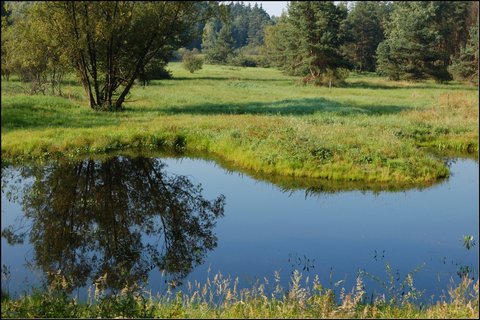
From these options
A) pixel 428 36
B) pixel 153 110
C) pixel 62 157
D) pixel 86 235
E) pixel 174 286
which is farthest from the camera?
pixel 428 36

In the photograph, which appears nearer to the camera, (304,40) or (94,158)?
(94,158)

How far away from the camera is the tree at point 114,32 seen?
82.3 ft

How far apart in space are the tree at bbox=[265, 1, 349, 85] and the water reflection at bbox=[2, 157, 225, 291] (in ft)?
160

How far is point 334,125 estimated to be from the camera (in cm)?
2670

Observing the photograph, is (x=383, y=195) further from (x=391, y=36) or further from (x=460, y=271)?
(x=391, y=36)

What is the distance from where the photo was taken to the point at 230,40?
103312 mm

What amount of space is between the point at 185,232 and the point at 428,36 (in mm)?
56513

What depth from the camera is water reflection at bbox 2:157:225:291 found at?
1091 cm

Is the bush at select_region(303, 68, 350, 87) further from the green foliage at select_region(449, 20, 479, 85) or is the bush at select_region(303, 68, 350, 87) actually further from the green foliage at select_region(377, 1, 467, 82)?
the green foliage at select_region(449, 20, 479, 85)

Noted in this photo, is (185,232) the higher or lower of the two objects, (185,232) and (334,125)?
the lower

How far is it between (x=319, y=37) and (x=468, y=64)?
20.4 m

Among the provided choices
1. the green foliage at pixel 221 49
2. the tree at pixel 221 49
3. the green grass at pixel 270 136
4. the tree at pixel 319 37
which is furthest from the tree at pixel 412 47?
the green foliage at pixel 221 49

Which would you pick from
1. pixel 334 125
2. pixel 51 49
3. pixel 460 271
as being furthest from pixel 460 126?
pixel 51 49

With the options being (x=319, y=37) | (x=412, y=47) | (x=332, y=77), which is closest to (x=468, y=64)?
(x=412, y=47)
